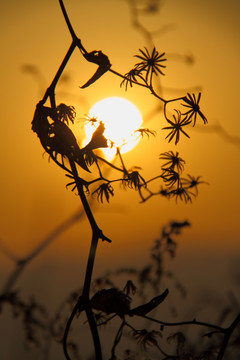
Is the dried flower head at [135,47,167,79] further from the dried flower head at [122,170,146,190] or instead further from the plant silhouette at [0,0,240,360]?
the dried flower head at [122,170,146,190]

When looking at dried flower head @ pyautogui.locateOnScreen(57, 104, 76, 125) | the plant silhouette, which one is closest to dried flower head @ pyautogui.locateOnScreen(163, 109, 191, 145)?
the plant silhouette

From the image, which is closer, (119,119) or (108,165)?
(108,165)

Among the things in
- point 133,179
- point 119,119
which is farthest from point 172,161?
point 119,119

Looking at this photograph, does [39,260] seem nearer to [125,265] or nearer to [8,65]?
[125,265]

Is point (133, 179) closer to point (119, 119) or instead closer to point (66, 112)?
point (66, 112)

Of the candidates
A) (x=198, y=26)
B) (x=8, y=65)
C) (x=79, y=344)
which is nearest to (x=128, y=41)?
(x=198, y=26)

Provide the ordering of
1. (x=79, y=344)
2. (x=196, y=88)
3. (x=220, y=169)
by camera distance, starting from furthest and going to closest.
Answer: (x=220, y=169) → (x=79, y=344) → (x=196, y=88)

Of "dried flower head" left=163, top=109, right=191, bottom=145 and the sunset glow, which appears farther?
the sunset glow

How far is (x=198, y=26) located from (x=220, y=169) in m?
0.32

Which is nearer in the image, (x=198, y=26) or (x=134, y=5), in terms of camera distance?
(x=134, y=5)

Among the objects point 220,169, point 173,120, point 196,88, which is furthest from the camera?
point 220,169

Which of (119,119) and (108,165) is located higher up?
(119,119)

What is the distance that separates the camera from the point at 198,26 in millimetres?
930

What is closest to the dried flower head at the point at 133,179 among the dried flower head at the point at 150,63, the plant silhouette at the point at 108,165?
the plant silhouette at the point at 108,165
